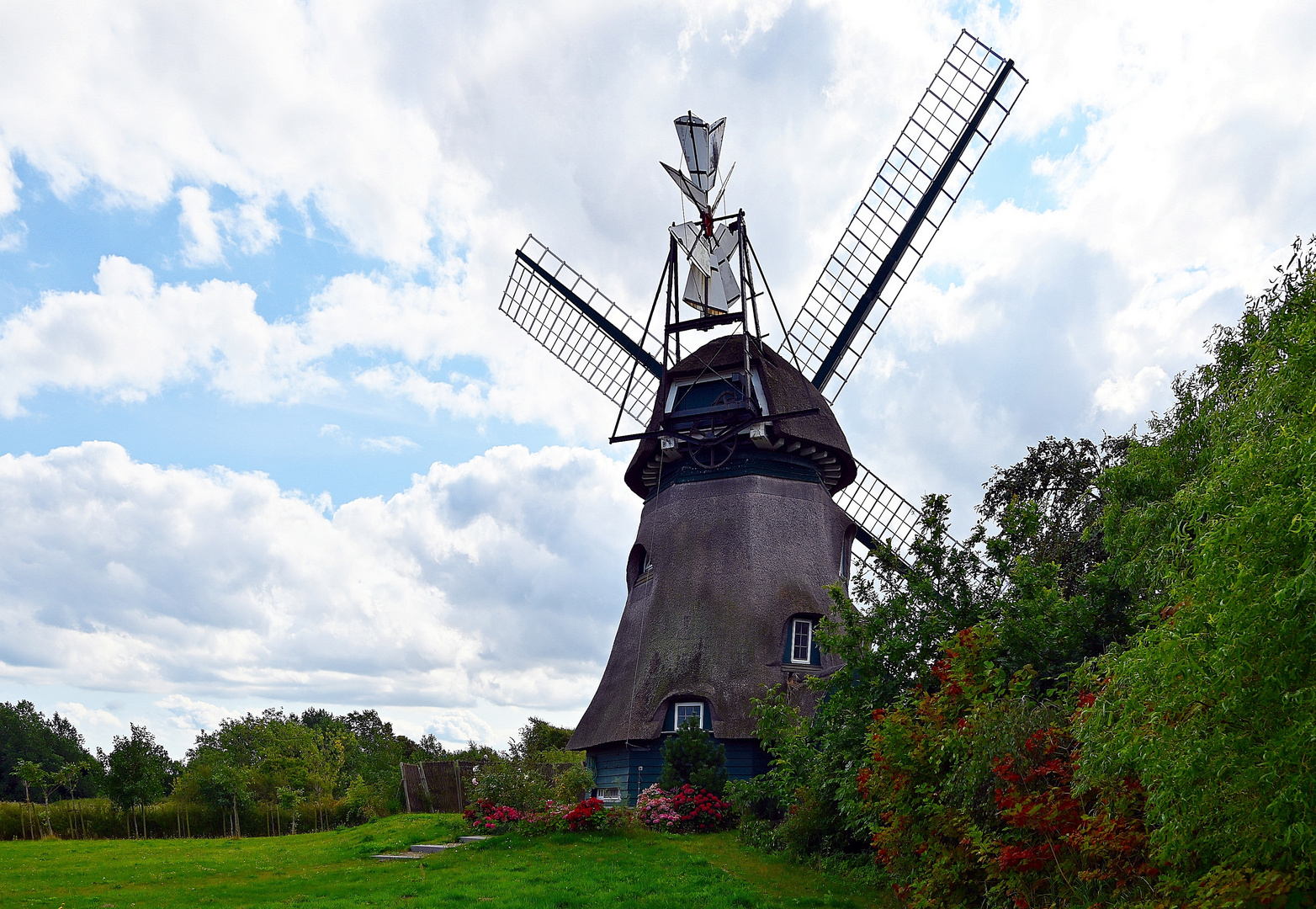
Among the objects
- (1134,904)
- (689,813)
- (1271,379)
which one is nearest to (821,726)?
(689,813)

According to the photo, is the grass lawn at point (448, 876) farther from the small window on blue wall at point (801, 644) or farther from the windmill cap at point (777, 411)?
the windmill cap at point (777, 411)

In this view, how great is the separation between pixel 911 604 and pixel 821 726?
306cm

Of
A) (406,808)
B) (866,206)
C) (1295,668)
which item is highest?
(866,206)

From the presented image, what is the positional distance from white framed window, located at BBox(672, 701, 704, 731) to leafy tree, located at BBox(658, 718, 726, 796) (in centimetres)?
78

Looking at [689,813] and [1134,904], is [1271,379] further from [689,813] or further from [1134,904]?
[689,813]

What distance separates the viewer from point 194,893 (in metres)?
13.7

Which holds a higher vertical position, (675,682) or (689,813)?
(675,682)

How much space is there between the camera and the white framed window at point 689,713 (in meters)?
19.8

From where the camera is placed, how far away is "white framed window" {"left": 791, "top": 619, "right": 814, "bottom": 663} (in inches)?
816

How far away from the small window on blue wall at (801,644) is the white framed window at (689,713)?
2.14 metres

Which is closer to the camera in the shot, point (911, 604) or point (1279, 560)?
point (1279, 560)

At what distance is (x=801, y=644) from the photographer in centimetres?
2086

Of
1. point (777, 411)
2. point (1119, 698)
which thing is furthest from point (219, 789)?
point (1119, 698)

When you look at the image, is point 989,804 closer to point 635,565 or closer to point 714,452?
point 714,452
